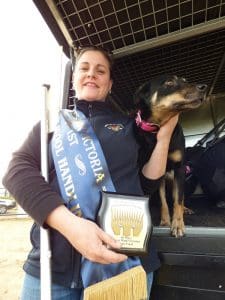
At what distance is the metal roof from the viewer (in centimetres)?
204

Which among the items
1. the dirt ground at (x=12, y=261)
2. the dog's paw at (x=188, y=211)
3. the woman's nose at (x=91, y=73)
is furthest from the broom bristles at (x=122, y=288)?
the dirt ground at (x=12, y=261)

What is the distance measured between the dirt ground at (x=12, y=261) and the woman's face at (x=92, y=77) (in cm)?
430

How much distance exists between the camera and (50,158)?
1.51m

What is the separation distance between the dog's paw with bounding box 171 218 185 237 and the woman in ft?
1.15

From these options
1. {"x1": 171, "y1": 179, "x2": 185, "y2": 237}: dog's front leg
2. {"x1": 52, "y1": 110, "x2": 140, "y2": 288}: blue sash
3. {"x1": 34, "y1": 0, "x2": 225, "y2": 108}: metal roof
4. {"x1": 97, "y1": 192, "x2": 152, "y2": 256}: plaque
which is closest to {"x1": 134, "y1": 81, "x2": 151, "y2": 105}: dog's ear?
{"x1": 34, "y1": 0, "x2": 225, "y2": 108}: metal roof

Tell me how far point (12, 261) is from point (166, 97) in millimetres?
6526

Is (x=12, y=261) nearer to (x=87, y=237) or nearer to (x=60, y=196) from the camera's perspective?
(x=60, y=196)

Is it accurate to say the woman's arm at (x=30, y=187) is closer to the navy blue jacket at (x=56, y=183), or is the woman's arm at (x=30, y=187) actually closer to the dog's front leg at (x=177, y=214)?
the navy blue jacket at (x=56, y=183)

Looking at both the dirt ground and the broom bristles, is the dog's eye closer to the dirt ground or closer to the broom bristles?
the broom bristles

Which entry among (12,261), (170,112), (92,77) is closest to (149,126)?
(170,112)

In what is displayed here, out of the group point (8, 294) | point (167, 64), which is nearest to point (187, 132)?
point (167, 64)

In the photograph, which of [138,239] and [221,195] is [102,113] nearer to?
[138,239]

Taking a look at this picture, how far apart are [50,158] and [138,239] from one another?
0.52m

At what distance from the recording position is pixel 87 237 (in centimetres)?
116
